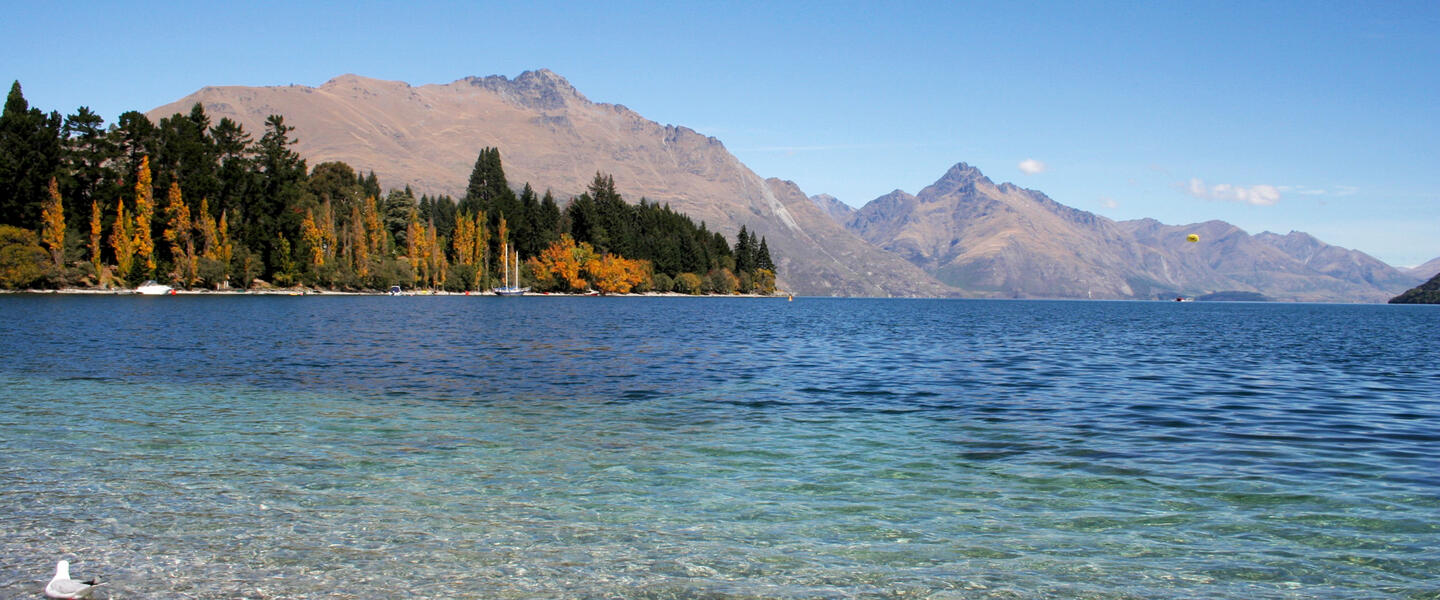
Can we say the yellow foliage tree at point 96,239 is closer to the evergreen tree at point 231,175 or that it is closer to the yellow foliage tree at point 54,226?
the yellow foliage tree at point 54,226

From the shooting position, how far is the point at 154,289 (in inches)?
5113

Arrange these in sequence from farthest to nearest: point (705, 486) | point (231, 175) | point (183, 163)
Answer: point (231, 175) → point (183, 163) → point (705, 486)

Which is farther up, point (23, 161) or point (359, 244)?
point (23, 161)

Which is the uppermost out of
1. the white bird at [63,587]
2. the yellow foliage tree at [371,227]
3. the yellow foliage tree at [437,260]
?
the yellow foliage tree at [371,227]

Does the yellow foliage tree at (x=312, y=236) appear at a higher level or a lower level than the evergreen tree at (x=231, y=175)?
lower

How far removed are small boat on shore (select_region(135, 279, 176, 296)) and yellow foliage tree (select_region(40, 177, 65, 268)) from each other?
10.2 m

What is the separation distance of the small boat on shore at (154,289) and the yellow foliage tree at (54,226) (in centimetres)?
1019

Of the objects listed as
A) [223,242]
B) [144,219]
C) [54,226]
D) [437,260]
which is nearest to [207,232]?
[223,242]

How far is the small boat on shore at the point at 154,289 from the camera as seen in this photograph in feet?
425

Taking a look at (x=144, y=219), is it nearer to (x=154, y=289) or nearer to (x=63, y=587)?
(x=154, y=289)

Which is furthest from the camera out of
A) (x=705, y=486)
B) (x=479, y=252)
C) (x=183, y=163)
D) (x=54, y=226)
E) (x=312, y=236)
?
(x=479, y=252)

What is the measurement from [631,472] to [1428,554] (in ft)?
37.6

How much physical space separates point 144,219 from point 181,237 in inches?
235

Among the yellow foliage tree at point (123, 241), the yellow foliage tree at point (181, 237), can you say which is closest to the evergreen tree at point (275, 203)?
the yellow foliage tree at point (181, 237)
